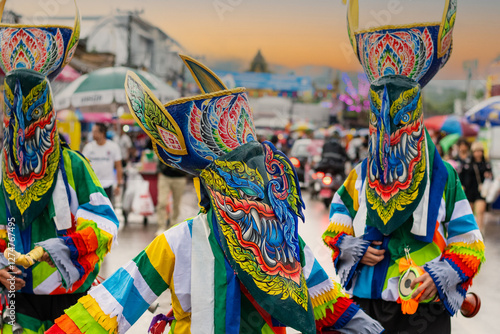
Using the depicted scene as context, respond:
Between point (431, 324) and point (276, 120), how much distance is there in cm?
3443

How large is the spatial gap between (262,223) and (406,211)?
134cm

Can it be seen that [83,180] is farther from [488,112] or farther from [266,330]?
[488,112]

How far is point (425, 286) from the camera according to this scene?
329cm

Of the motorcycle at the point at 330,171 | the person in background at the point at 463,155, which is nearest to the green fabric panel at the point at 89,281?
the person in background at the point at 463,155

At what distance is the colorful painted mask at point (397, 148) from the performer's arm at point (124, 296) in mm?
1445

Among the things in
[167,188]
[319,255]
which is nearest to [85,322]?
[319,255]

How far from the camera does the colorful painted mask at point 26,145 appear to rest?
11.5 feet

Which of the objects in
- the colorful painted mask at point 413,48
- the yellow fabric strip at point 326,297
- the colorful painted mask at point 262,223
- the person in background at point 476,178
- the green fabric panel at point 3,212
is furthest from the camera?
the person in background at point 476,178

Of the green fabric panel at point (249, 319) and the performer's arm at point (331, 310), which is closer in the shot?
the green fabric panel at point (249, 319)

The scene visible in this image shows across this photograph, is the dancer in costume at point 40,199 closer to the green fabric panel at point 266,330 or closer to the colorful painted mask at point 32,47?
the colorful painted mask at point 32,47

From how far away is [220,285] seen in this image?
7.86 feet

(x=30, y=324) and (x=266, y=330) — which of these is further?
(x=30, y=324)

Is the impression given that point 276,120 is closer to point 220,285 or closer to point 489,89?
point 489,89

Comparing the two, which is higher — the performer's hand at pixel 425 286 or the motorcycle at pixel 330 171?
the performer's hand at pixel 425 286
